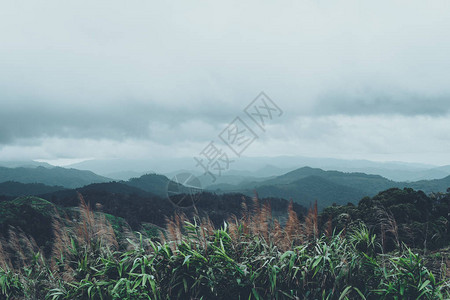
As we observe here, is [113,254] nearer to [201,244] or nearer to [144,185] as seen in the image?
[201,244]

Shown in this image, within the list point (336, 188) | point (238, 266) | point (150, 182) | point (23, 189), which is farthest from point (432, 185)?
point (23, 189)

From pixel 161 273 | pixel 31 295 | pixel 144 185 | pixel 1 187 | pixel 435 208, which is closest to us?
pixel 161 273

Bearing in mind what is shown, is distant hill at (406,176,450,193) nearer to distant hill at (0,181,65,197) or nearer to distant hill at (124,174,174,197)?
distant hill at (124,174,174,197)

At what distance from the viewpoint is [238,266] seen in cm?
562

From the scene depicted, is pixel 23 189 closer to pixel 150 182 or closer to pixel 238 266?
pixel 150 182

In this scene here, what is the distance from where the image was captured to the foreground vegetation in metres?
5.42

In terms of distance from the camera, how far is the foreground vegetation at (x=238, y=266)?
17.8ft

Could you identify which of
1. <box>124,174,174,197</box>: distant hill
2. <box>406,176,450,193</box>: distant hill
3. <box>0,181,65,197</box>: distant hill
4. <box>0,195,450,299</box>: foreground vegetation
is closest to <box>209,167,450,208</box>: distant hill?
<box>406,176,450,193</box>: distant hill

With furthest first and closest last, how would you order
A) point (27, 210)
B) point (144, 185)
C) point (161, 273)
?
point (144, 185), point (27, 210), point (161, 273)

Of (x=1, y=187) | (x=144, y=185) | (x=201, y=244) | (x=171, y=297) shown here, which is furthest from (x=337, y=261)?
(x=1, y=187)

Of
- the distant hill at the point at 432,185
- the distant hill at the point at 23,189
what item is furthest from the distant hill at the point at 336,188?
the distant hill at the point at 23,189

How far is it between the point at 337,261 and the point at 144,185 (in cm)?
11342

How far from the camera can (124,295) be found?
5.50 metres

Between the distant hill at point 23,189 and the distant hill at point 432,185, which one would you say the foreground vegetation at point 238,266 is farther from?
the distant hill at point 432,185
